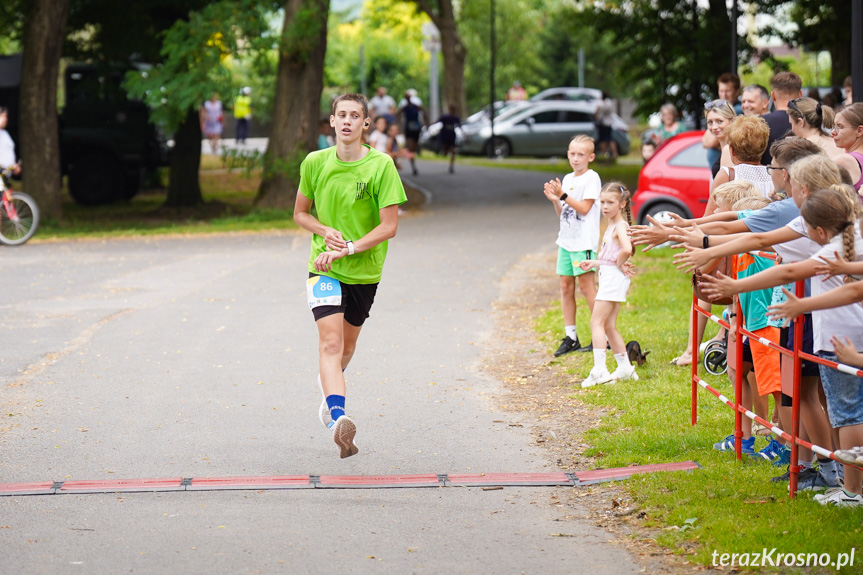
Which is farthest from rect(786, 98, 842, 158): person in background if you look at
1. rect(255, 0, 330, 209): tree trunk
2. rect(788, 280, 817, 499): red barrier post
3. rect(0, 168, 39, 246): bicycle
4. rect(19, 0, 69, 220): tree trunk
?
rect(19, 0, 69, 220): tree trunk

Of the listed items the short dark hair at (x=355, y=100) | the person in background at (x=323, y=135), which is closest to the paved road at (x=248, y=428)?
the short dark hair at (x=355, y=100)

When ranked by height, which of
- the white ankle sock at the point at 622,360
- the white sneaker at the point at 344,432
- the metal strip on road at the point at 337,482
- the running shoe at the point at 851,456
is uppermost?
the running shoe at the point at 851,456

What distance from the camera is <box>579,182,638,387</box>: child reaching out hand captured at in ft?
26.4

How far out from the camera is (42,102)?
1955cm

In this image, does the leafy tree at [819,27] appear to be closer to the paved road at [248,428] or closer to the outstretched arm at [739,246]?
the paved road at [248,428]

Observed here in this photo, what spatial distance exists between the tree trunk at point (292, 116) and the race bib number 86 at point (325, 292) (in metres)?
14.4

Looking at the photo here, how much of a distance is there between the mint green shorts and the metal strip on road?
2883 mm

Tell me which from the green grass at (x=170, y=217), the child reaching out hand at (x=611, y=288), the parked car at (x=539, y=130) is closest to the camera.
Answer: the child reaching out hand at (x=611, y=288)

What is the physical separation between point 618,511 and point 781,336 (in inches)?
49.3

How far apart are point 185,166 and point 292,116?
3.75 m

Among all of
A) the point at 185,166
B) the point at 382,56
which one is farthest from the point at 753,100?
the point at 382,56

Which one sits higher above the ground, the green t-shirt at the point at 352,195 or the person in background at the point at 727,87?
the person in background at the point at 727,87

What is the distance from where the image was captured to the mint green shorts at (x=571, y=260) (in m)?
8.73

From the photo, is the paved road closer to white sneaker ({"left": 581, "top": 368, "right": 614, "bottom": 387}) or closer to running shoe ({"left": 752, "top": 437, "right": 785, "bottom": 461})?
white sneaker ({"left": 581, "top": 368, "right": 614, "bottom": 387})
